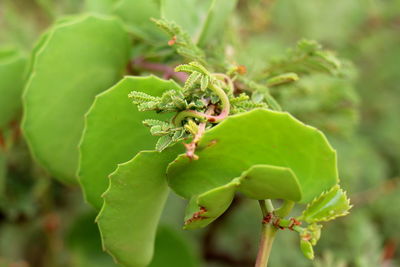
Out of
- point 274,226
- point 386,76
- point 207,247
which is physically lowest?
point 207,247

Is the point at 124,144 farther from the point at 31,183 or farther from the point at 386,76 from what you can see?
the point at 386,76

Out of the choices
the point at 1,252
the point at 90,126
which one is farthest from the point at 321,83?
the point at 1,252

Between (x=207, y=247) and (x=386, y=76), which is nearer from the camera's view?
(x=207, y=247)

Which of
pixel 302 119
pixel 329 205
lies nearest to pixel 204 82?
pixel 329 205

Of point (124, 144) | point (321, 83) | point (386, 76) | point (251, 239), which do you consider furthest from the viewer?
point (386, 76)

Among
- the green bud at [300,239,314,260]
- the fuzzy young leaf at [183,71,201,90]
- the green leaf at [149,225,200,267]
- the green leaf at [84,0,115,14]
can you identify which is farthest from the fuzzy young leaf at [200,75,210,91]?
the green leaf at [149,225,200,267]

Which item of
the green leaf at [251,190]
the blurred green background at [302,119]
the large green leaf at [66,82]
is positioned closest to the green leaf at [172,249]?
the blurred green background at [302,119]

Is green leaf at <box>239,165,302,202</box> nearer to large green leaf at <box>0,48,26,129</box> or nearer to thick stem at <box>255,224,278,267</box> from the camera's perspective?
thick stem at <box>255,224,278,267</box>

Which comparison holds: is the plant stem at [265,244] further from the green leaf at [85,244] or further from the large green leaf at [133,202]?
the green leaf at [85,244]
